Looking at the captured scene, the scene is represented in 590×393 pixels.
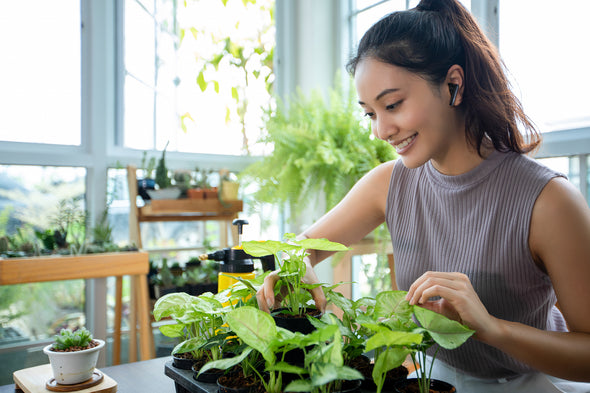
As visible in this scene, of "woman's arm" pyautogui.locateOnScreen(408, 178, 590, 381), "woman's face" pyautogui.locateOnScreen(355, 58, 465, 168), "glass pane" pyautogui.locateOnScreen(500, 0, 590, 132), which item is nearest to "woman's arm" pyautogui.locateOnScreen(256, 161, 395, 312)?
"woman's face" pyautogui.locateOnScreen(355, 58, 465, 168)

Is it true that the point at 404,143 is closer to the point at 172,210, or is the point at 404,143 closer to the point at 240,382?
the point at 240,382

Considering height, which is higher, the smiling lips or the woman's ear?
the woman's ear

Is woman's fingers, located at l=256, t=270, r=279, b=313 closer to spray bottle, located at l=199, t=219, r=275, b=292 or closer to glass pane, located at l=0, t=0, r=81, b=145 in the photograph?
spray bottle, located at l=199, t=219, r=275, b=292

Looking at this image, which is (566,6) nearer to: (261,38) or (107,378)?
(261,38)

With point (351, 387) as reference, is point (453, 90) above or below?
above

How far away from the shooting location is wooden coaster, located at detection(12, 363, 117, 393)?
77cm

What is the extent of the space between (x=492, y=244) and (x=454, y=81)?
0.35m

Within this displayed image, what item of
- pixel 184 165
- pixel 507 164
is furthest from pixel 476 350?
pixel 184 165

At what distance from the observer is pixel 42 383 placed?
31.8 inches

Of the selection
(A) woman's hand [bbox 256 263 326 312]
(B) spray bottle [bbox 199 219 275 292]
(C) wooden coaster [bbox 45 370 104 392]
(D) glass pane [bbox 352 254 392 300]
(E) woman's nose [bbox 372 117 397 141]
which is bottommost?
(D) glass pane [bbox 352 254 392 300]

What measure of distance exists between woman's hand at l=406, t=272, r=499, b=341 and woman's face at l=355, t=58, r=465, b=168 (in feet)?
1.04

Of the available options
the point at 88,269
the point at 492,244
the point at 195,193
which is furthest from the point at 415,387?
the point at 195,193

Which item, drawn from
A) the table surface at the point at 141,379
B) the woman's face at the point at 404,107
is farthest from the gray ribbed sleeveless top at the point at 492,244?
the table surface at the point at 141,379

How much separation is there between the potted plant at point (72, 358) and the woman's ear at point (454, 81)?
2.77ft
